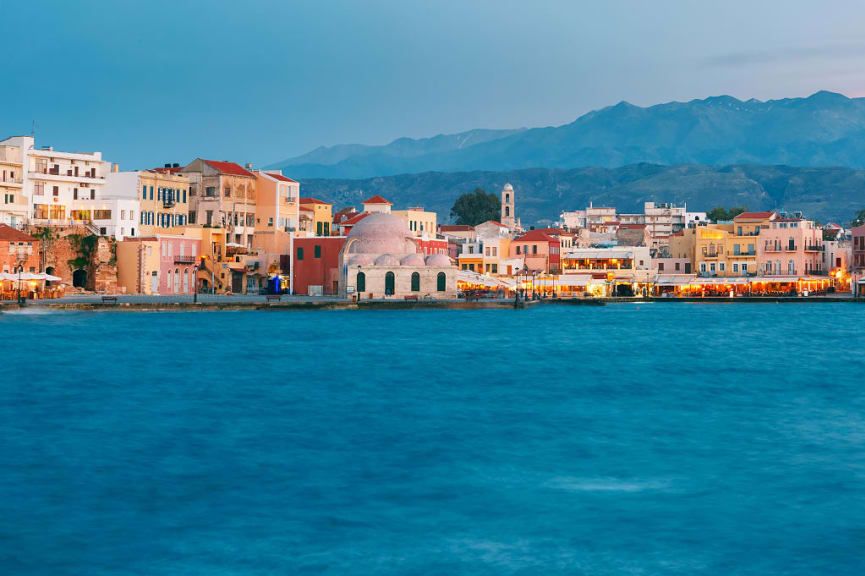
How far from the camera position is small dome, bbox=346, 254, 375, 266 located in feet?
251

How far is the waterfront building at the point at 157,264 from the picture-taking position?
73.5 meters

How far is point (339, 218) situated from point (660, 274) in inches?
1313

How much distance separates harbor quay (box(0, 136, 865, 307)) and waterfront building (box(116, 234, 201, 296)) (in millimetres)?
97

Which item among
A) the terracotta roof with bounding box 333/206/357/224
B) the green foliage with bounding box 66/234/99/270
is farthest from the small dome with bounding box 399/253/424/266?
the terracotta roof with bounding box 333/206/357/224

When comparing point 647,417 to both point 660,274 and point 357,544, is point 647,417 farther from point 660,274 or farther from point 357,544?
point 660,274

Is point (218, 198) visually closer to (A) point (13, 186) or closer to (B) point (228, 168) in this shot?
(B) point (228, 168)

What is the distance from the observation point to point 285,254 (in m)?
85.0

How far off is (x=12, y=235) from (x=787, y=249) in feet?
219

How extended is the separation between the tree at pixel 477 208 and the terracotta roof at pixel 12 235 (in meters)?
84.7

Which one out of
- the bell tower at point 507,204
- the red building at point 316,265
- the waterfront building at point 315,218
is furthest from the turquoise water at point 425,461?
the bell tower at point 507,204

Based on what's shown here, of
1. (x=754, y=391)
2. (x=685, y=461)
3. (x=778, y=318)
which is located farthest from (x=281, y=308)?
(x=685, y=461)

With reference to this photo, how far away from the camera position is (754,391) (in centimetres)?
3566

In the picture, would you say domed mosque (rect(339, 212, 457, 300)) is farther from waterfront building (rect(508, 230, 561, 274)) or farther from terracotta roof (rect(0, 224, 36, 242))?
waterfront building (rect(508, 230, 561, 274))

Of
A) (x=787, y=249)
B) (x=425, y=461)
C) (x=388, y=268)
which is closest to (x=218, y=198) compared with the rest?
(x=388, y=268)
